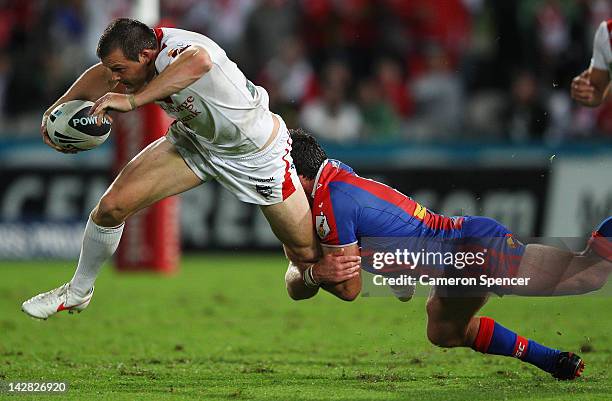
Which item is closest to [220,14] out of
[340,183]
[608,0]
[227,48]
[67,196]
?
[227,48]

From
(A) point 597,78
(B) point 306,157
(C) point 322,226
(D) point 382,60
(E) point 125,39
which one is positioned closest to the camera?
(E) point 125,39

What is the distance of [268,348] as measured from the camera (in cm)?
843

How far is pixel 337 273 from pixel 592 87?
91.1 inches

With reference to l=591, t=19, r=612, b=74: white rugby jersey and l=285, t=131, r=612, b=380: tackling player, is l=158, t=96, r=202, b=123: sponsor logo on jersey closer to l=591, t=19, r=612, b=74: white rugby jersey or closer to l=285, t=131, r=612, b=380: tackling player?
l=285, t=131, r=612, b=380: tackling player

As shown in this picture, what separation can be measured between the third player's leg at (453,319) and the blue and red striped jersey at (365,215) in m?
0.44

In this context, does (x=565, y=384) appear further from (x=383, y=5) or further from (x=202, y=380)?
(x=383, y=5)

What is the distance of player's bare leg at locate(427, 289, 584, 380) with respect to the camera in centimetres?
672

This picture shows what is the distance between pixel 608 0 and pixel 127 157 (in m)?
7.83

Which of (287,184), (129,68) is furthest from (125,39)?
(287,184)

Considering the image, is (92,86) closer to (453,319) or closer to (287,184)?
(287,184)

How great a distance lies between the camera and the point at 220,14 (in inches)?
676

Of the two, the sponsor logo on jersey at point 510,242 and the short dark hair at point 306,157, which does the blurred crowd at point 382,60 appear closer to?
the short dark hair at point 306,157

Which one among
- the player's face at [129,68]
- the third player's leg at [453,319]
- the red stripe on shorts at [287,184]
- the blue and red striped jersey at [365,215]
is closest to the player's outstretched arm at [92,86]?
the player's face at [129,68]

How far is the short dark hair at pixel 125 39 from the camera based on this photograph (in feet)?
21.5
